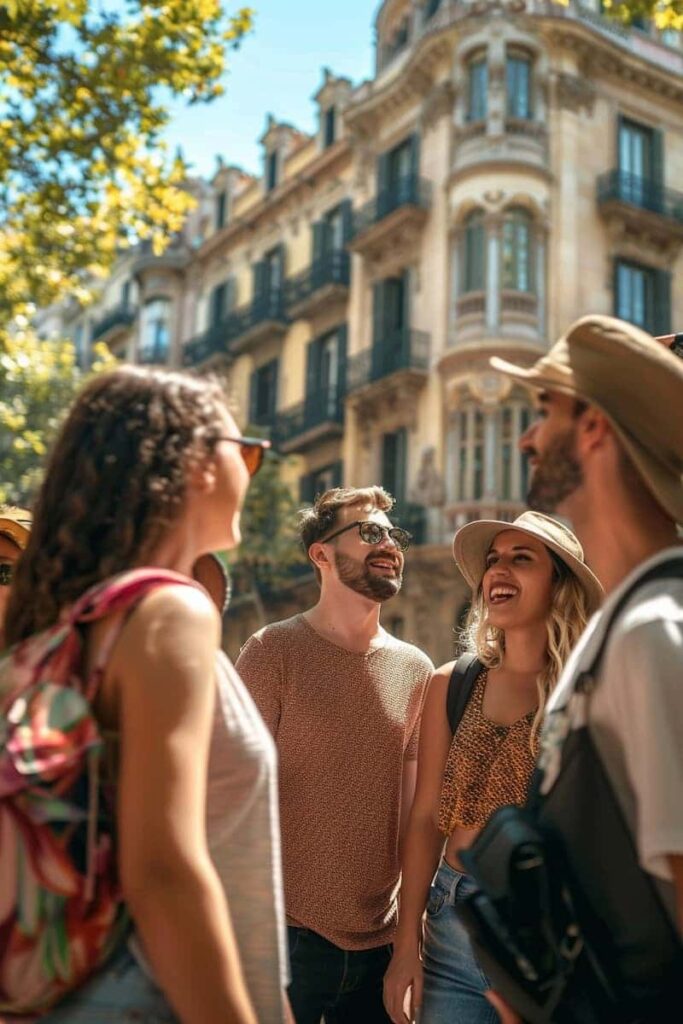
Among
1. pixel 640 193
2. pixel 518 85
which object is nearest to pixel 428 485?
pixel 640 193

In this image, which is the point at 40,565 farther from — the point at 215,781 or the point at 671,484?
the point at 671,484

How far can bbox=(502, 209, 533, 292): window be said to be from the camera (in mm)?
22984

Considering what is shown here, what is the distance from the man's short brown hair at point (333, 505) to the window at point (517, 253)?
1897 centimetres

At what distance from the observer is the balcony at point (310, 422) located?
26.0 m

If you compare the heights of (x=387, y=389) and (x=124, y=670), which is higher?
(x=387, y=389)

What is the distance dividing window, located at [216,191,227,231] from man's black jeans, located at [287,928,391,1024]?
103 feet

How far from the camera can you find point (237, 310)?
3120 cm

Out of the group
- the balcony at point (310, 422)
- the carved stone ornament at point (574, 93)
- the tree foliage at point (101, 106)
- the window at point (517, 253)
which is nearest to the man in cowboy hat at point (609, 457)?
the tree foliage at point (101, 106)

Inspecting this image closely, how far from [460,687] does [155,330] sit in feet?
105

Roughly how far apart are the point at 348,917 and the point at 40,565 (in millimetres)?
2211

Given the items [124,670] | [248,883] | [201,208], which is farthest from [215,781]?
[201,208]

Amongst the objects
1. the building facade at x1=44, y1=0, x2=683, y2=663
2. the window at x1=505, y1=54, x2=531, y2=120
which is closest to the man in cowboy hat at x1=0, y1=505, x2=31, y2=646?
the building facade at x1=44, y1=0, x2=683, y2=663

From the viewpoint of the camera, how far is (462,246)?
23.7 meters

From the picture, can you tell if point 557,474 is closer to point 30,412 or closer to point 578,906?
point 578,906
